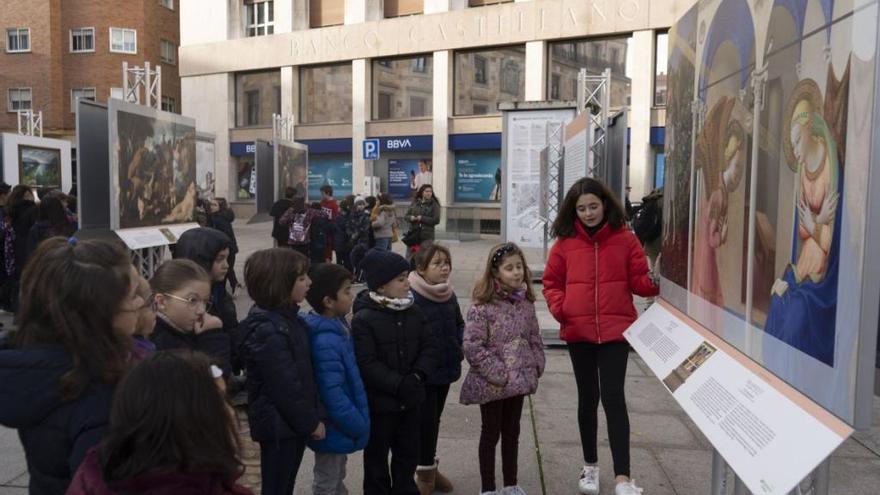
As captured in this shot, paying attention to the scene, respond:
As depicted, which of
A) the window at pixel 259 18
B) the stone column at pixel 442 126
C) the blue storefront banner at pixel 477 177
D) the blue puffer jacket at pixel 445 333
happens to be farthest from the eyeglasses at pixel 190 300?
the window at pixel 259 18

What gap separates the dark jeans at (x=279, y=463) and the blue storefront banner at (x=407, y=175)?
2348cm

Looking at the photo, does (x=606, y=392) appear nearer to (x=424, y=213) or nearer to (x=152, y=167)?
(x=152, y=167)

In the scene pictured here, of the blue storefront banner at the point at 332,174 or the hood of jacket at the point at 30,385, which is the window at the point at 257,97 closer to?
the blue storefront banner at the point at 332,174

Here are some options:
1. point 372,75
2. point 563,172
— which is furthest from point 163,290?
point 372,75

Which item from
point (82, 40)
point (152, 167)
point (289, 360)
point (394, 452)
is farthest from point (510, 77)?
point (82, 40)

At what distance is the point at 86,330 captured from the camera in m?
1.92

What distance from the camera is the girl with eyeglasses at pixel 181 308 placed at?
2715 mm

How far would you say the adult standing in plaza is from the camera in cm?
1142

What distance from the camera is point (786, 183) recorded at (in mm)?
1935

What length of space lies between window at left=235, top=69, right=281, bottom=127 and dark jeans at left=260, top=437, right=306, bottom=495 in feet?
90.6

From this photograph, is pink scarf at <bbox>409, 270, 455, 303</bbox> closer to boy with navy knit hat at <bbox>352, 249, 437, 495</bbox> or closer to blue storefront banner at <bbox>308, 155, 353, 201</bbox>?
boy with navy knit hat at <bbox>352, 249, 437, 495</bbox>

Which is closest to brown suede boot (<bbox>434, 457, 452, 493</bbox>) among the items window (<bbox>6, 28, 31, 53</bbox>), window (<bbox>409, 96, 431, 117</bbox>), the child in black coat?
the child in black coat

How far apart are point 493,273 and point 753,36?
193cm

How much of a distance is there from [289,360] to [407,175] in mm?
24409
